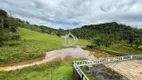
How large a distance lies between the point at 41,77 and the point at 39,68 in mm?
2135

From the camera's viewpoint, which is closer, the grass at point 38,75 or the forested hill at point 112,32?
the grass at point 38,75

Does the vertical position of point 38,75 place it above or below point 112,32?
below

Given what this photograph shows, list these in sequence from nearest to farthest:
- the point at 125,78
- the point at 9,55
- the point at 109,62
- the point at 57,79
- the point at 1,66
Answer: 1. the point at 125,78
2. the point at 57,79
3. the point at 109,62
4. the point at 1,66
5. the point at 9,55

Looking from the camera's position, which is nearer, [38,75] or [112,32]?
[38,75]

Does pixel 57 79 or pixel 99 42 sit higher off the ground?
pixel 99 42

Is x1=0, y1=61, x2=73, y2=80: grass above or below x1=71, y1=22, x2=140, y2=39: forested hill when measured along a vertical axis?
below

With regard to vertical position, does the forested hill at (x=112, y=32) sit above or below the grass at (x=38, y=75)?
above

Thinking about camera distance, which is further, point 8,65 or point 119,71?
point 8,65

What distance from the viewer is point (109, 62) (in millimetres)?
11273

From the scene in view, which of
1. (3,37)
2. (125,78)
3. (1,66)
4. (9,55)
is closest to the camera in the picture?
(125,78)

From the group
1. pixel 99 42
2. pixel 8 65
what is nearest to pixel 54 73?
pixel 8 65

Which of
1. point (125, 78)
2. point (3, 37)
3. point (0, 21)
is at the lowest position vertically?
point (125, 78)

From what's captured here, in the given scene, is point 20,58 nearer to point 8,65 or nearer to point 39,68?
point 8,65

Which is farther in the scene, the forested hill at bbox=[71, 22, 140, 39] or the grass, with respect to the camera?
the forested hill at bbox=[71, 22, 140, 39]
